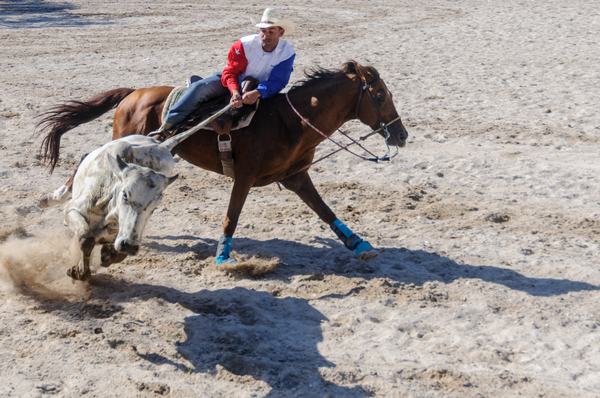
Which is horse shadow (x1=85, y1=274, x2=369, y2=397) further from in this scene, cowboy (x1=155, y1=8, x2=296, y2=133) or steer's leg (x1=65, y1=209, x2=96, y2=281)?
cowboy (x1=155, y1=8, x2=296, y2=133)

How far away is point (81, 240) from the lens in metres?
6.44

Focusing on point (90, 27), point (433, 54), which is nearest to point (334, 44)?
point (433, 54)

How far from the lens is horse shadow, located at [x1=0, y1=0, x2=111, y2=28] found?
69.3ft

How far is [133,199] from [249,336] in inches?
48.3

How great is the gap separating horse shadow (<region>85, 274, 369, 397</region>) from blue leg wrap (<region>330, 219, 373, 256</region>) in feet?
3.18

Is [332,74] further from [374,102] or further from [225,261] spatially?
[225,261]

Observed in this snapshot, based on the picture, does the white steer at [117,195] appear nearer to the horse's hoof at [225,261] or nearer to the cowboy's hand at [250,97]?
the cowboy's hand at [250,97]

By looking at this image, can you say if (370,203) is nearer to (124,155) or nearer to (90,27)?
(124,155)

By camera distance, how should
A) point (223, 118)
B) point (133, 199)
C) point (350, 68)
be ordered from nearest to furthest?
point (133, 199), point (223, 118), point (350, 68)

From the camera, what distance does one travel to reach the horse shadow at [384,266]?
7.06 meters

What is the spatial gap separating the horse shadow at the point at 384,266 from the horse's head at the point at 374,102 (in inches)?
41.8

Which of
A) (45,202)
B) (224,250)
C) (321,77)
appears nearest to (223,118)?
(321,77)

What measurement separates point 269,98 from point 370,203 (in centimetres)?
202

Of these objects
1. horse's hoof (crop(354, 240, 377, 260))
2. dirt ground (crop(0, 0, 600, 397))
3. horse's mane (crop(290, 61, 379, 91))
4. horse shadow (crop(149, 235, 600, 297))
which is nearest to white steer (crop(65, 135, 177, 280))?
dirt ground (crop(0, 0, 600, 397))
